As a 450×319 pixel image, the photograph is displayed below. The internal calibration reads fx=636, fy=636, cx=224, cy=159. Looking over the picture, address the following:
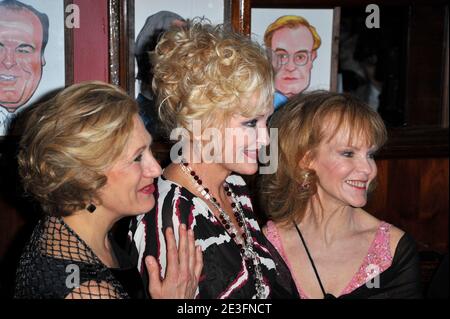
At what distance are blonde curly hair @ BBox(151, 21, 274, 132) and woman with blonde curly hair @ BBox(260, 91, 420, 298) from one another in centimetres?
31

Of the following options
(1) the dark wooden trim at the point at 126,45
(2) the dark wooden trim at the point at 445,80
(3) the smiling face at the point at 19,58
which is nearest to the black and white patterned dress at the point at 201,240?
(1) the dark wooden trim at the point at 126,45

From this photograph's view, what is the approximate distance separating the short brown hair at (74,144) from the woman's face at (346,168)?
81cm

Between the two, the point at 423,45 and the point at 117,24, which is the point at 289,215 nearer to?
the point at 117,24

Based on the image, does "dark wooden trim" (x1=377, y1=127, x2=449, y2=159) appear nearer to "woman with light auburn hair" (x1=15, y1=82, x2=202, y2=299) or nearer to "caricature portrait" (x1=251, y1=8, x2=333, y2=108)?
"caricature portrait" (x1=251, y1=8, x2=333, y2=108)

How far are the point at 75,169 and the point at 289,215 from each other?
3.08ft

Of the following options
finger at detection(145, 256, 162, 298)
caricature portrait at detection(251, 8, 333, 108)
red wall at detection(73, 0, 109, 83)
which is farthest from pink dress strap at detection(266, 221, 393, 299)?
red wall at detection(73, 0, 109, 83)

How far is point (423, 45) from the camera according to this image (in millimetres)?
3385

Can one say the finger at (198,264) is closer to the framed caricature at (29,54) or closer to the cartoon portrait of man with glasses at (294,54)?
the framed caricature at (29,54)

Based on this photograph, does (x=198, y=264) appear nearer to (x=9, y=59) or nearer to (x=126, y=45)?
(x=126, y=45)

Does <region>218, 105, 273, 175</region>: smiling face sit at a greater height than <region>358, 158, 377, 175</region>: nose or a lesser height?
greater

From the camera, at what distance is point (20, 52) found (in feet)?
8.13

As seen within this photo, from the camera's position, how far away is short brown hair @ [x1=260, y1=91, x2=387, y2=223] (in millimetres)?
2246
